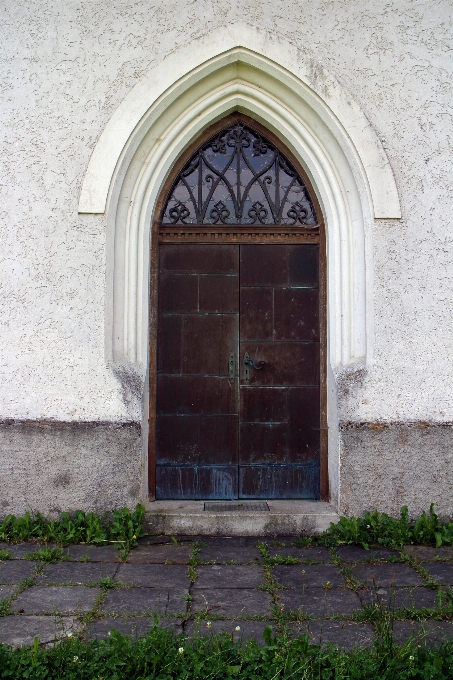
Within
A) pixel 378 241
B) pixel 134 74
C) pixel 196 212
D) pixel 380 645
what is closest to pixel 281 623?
pixel 380 645

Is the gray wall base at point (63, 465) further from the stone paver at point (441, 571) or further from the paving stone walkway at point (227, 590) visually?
the stone paver at point (441, 571)

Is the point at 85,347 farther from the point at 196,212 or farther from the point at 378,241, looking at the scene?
the point at 378,241

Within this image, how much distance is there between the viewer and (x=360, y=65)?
4645 millimetres

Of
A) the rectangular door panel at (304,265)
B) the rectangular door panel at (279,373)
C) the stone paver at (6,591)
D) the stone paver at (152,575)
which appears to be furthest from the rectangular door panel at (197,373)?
the stone paver at (6,591)

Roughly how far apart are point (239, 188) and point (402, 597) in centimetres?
342

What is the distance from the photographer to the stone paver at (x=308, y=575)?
3.41 meters

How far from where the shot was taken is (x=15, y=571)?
140 inches

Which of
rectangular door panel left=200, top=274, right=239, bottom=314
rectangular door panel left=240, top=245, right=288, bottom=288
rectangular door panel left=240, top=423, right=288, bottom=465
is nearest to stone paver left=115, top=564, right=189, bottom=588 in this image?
rectangular door panel left=240, top=423, right=288, bottom=465

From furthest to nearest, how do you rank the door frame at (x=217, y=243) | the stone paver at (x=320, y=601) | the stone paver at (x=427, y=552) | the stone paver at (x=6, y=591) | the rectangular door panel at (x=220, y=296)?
the rectangular door panel at (x=220, y=296), the door frame at (x=217, y=243), the stone paver at (x=427, y=552), the stone paver at (x=6, y=591), the stone paver at (x=320, y=601)

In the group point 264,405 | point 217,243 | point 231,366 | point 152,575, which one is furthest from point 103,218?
point 152,575

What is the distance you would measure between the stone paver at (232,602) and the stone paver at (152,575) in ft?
0.76

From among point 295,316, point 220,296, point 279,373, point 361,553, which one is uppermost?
point 220,296

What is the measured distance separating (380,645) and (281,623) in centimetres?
52

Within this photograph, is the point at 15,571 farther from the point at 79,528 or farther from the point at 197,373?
the point at 197,373
